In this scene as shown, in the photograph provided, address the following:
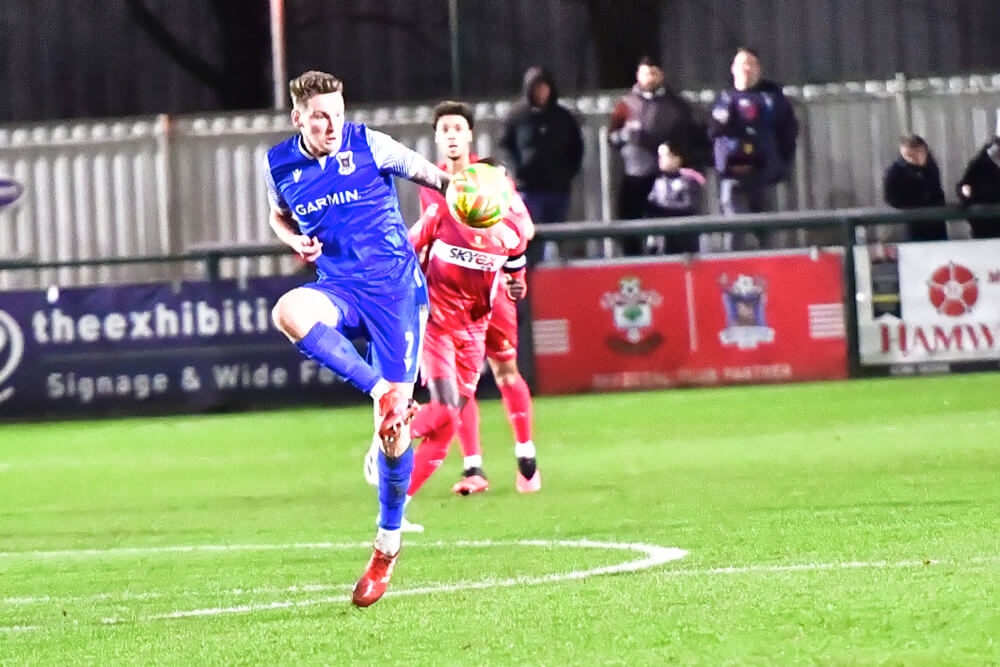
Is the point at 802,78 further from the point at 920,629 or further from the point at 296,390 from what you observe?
the point at 920,629

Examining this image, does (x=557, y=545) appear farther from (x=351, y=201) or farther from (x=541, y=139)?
(x=541, y=139)

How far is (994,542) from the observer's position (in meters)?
7.73

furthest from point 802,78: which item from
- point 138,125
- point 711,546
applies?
point 711,546

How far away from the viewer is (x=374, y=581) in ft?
23.6

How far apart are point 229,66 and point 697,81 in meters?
5.96

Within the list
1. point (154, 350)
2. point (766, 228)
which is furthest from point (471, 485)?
point (766, 228)

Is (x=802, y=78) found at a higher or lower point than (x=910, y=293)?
higher

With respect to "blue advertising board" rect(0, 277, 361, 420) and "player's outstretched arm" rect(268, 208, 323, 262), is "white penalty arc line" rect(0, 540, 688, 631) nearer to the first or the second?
"player's outstretched arm" rect(268, 208, 323, 262)

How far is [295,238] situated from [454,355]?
2.80 metres

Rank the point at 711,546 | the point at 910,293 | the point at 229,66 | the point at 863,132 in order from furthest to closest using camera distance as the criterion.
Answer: the point at 229,66, the point at 863,132, the point at 910,293, the point at 711,546

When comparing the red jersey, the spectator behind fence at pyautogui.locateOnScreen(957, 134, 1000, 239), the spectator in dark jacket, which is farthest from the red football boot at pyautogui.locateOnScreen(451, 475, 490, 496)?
the spectator behind fence at pyautogui.locateOnScreen(957, 134, 1000, 239)

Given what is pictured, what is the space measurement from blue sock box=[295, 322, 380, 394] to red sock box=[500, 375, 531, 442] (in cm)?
393

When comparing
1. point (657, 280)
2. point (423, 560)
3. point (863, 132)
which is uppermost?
point (863, 132)

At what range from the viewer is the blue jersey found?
810cm
